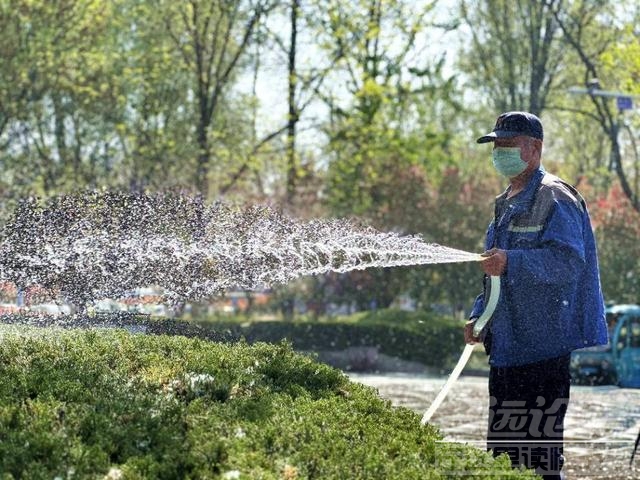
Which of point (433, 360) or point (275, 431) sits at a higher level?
point (275, 431)

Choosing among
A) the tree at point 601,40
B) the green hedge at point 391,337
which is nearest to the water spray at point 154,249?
the green hedge at point 391,337

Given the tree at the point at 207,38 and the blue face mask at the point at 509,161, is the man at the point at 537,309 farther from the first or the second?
the tree at the point at 207,38

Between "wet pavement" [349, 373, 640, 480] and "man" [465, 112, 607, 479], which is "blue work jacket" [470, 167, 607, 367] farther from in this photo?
"wet pavement" [349, 373, 640, 480]

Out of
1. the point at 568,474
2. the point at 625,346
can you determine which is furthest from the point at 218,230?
the point at 625,346

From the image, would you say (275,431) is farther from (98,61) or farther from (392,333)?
(98,61)

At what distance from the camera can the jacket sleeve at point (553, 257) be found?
515 centimetres

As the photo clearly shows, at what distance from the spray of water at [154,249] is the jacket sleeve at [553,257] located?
276 centimetres

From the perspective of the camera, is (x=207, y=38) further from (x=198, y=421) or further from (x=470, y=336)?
(x=198, y=421)

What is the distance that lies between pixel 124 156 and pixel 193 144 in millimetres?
3319

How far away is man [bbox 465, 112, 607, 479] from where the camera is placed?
5184 millimetres

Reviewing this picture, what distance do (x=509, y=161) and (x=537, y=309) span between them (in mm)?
694

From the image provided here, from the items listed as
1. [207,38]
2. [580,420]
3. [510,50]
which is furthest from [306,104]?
[580,420]

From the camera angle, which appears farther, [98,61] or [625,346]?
[98,61]

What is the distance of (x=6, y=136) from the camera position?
109 ft
